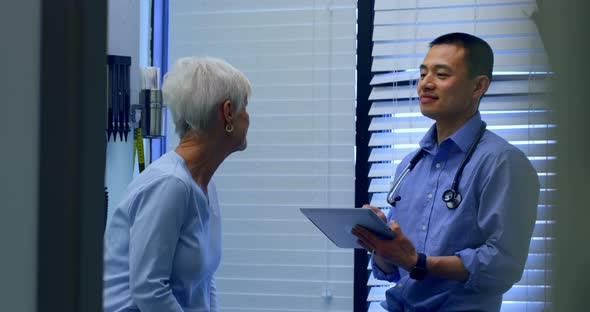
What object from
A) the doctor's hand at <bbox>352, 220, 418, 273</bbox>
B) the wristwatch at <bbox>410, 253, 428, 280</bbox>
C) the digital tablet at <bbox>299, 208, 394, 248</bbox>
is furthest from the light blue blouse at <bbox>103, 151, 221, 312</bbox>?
the wristwatch at <bbox>410, 253, 428, 280</bbox>

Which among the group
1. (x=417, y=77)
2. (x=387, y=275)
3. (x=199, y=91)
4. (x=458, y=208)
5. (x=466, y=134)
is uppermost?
(x=417, y=77)

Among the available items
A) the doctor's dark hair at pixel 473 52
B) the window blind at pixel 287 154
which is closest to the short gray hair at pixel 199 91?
the doctor's dark hair at pixel 473 52

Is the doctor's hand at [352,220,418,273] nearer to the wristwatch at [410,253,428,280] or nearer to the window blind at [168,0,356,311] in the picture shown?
the wristwatch at [410,253,428,280]

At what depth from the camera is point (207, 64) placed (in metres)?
2.04

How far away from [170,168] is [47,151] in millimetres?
1265

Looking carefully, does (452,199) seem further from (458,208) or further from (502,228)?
(502,228)

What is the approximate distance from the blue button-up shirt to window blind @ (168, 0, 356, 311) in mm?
753

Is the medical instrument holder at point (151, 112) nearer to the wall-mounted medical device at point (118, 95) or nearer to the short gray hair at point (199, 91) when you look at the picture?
the wall-mounted medical device at point (118, 95)

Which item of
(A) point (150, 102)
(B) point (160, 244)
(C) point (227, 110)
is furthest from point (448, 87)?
(A) point (150, 102)

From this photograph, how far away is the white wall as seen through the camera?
598 millimetres

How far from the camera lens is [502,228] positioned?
1925 mm

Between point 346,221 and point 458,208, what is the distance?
0.33 m

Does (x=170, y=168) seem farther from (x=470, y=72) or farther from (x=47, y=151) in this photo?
(x=47, y=151)

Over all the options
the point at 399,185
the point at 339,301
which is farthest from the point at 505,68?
the point at 339,301
